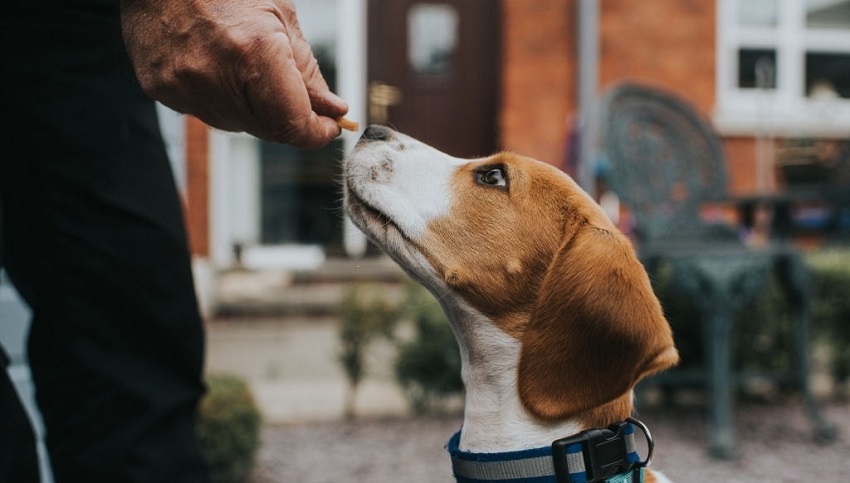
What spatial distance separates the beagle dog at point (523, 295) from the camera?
1588 millimetres

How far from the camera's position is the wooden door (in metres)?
8.31

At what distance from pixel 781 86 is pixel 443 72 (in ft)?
11.8

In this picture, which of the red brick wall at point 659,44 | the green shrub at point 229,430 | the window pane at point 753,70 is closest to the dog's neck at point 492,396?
the green shrub at point 229,430

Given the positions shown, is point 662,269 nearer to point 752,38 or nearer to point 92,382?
point 92,382

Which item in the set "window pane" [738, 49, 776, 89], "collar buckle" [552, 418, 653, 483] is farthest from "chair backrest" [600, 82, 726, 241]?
"window pane" [738, 49, 776, 89]

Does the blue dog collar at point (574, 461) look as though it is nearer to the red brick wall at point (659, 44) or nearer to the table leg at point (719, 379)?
the table leg at point (719, 379)

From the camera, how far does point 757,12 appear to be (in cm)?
887

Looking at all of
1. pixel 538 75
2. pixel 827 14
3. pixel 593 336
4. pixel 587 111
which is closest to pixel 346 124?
pixel 593 336

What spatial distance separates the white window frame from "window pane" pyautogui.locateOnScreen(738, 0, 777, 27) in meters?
0.06

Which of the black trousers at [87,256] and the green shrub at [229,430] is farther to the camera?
the green shrub at [229,430]

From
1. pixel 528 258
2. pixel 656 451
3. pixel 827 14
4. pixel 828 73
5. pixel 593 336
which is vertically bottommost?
pixel 656 451

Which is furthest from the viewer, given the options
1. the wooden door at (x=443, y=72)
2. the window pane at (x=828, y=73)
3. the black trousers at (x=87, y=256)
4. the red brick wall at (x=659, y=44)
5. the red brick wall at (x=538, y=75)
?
the window pane at (x=828, y=73)

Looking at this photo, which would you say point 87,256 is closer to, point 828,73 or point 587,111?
point 587,111

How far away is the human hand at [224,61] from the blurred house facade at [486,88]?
244 inches
